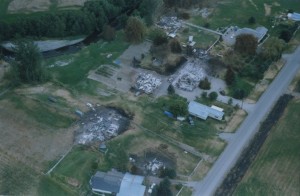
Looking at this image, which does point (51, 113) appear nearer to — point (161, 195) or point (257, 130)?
point (161, 195)

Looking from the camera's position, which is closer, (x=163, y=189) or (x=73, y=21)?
(x=163, y=189)

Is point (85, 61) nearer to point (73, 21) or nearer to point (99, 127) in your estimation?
point (73, 21)

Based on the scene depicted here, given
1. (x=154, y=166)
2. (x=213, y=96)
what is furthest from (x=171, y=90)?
(x=154, y=166)

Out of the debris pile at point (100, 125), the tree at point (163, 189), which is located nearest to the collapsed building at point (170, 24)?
the debris pile at point (100, 125)

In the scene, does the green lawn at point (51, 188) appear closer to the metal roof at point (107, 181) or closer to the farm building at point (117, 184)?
the metal roof at point (107, 181)

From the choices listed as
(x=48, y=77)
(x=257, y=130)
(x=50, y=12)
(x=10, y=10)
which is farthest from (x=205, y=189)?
(x=10, y=10)

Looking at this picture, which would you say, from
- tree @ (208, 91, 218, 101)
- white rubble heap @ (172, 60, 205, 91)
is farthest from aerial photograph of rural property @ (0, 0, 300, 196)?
tree @ (208, 91, 218, 101)
